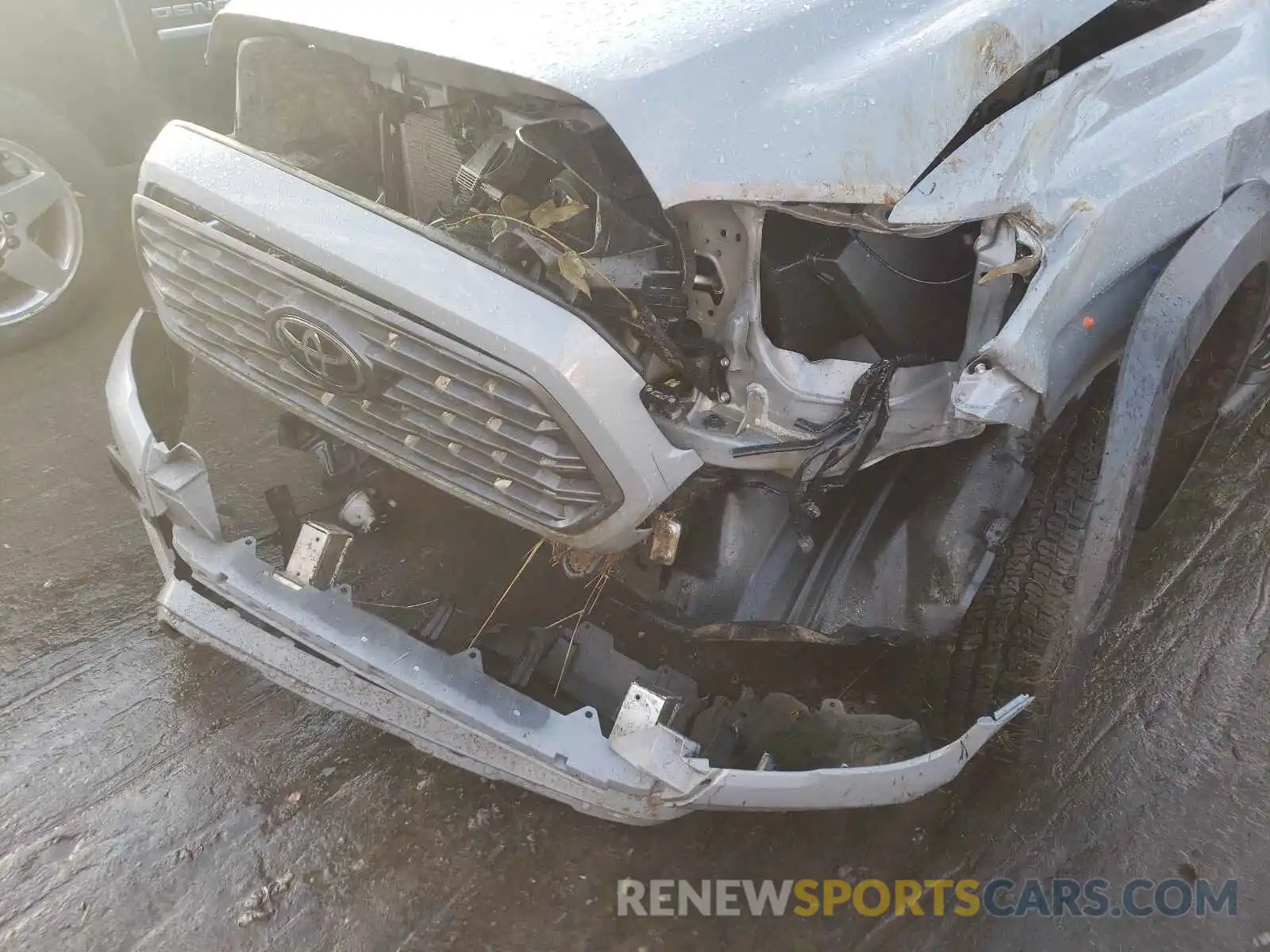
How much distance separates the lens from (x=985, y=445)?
2217 millimetres

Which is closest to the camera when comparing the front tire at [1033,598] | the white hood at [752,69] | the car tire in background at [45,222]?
the white hood at [752,69]

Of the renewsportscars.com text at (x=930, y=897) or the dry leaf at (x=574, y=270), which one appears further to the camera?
the renewsportscars.com text at (x=930, y=897)

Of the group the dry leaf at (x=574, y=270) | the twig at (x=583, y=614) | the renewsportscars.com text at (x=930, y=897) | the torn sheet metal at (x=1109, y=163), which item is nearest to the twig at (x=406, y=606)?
the twig at (x=583, y=614)

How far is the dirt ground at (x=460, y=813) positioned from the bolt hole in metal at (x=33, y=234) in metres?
1.04

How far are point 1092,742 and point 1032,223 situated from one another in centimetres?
146

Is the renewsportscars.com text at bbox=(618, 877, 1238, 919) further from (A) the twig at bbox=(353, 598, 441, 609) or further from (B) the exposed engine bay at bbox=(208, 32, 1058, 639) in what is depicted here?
(A) the twig at bbox=(353, 598, 441, 609)

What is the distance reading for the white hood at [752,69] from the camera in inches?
65.5

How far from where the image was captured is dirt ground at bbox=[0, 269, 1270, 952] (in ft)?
6.86

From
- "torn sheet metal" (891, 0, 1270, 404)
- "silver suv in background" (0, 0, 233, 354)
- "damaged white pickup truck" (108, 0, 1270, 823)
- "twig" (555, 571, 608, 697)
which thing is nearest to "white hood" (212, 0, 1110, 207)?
"damaged white pickup truck" (108, 0, 1270, 823)

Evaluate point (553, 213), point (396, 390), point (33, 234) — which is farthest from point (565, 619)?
point (33, 234)

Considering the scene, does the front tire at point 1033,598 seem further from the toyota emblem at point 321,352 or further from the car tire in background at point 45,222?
the car tire in background at point 45,222

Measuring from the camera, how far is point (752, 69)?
5.67 ft

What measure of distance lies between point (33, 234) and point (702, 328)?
115 inches

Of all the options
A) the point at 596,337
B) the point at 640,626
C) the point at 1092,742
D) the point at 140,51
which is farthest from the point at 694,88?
the point at 140,51
